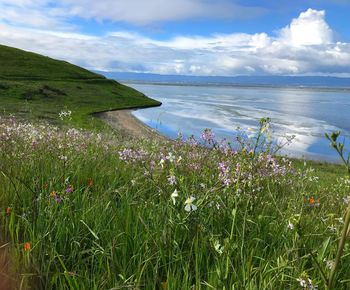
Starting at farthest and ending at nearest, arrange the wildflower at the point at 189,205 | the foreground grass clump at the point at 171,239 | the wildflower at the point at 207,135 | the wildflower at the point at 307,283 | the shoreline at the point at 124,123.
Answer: the shoreline at the point at 124,123 → the wildflower at the point at 207,135 → the foreground grass clump at the point at 171,239 → the wildflower at the point at 189,205 → the wildflower at the point at 307,283

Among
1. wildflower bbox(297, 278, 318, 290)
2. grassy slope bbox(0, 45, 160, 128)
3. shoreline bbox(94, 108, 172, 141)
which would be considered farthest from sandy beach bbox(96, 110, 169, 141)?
wildflower bbox(297, 278, 318, 290)

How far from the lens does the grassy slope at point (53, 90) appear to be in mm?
57156

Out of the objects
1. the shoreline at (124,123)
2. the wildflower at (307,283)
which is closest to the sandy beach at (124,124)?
the shoreline at (124,123)

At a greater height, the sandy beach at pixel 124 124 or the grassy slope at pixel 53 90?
the grassy slope at pixel 53 90

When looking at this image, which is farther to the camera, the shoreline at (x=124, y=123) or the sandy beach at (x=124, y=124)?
the shoreline at (x=124, y=123)

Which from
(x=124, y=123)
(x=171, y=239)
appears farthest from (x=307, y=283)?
(x=124, y=123)

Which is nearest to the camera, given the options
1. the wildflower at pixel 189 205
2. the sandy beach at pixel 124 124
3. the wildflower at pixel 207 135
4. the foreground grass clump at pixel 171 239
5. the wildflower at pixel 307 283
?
the wildflower at pixel 307 283

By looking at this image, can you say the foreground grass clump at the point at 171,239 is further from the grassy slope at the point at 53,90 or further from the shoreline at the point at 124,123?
the grassy slope at the point at 53,90

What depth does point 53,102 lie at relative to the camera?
2591 inches

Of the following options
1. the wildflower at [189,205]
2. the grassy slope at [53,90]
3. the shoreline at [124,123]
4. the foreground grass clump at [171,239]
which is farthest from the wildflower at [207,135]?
the grassy slope at [53,90]

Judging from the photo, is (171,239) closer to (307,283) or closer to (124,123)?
(307,283)

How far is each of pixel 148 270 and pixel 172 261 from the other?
31cm

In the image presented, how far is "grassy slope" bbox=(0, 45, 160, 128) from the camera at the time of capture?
2250 inches

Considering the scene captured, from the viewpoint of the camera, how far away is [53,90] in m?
72.8
